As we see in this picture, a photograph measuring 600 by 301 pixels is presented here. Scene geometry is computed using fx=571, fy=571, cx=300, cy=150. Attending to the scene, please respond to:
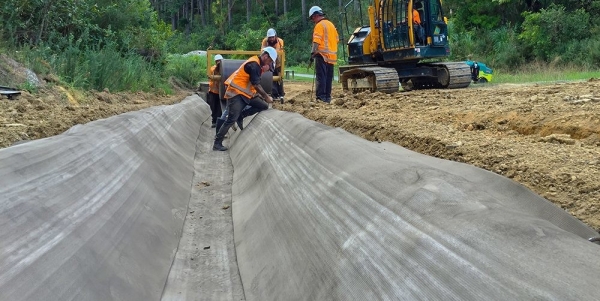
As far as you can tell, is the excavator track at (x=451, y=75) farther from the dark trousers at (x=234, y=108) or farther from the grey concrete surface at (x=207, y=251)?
the grey concrete surface at (x=207, y=251)

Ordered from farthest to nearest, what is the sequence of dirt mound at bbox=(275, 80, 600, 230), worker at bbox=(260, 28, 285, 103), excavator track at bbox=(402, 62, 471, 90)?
excavator track at bbox=(402, 62, 471, 90)
worker at bbox=(260, 28, 285, 103)
dirt mound at bbox=(275, 80, 600, 230)

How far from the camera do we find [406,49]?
11.6 meters

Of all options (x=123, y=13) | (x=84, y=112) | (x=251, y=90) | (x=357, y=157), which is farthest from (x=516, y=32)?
(x=357, y=157)

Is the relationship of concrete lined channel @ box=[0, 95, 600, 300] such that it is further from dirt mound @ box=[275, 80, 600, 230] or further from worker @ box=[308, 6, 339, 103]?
worker @ box=[308, 6, 339, 103]

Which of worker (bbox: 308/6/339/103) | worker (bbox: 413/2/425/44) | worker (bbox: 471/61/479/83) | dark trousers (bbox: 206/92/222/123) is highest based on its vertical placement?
worker (bbox: 413/2/425/44)

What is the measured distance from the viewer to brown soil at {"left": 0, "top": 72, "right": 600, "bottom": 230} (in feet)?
9.96

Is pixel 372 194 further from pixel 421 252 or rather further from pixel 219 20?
pixel 219 20

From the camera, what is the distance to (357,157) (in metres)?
3.13

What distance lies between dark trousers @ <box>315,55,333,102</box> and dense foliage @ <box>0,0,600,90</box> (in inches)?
120

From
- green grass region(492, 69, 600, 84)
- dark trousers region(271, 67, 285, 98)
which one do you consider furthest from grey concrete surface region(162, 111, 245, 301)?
green grass region(492, 69, 600, 84)

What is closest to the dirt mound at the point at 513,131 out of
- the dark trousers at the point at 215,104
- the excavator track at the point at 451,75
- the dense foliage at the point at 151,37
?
the dark trousers at the point at 215,104

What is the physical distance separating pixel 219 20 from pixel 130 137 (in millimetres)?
46996

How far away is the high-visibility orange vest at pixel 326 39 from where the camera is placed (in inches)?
369

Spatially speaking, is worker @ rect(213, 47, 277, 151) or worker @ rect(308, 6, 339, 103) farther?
worker @ rect(308, 6, 339, 103)
